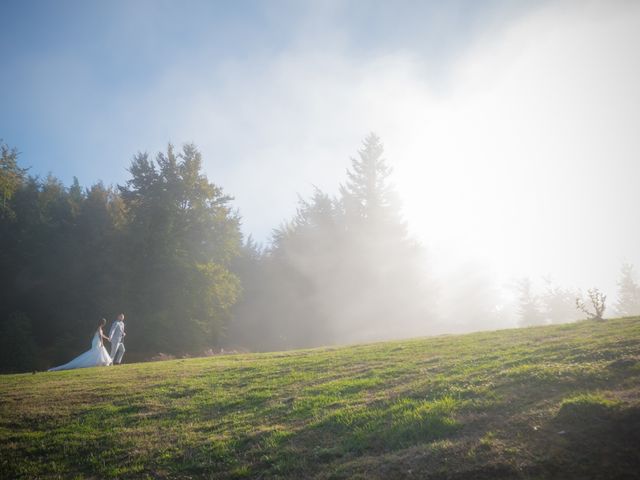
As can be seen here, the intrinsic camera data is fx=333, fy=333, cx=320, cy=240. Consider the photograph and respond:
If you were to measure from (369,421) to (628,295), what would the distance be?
3606 inches

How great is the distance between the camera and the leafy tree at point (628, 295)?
70.5 meters

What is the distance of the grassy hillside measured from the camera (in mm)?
5488

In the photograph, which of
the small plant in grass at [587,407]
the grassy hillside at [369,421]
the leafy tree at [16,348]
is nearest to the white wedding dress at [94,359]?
the grassy hillside at [369,421]

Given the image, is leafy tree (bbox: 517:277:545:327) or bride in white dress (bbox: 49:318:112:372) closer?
bride in white dress (bbox: 49:318:112:372)

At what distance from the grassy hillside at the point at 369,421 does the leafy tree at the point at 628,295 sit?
79.9 metres

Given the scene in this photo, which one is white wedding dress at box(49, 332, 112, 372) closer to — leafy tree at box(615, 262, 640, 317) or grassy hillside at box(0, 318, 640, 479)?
grassy hillside at box(0, 318, 640, 479)

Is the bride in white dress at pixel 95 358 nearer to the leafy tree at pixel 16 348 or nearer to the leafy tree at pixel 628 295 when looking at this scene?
the leafy tree at pixel 16 348

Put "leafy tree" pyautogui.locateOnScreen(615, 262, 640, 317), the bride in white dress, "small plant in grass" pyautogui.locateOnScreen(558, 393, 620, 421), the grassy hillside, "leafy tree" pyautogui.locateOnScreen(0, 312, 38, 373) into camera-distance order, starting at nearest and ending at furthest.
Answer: the grassy hillside < "small plant in grass" pyautogui.locateOnScreen(558, 393, 620, 421) < the bride in white dress < "leafy tree" pyautogui.locateOnScreen(0, 312, 38, 373) < "leafy tree" pyautogui.locateOnScreen(615, 262, 640, 317)

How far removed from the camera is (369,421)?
7371 millimetres

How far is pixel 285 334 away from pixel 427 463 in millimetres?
44066

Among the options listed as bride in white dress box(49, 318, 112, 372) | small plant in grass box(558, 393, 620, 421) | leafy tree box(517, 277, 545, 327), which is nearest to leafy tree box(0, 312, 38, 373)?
bride in white dress box(49, 318, 112, 372)

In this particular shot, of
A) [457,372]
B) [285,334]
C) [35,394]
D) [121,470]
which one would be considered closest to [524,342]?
[457,372]

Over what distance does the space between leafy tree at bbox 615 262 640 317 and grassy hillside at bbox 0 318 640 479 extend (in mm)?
79857

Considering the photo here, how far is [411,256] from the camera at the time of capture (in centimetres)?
5147
